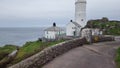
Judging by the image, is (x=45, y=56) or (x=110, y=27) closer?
(x=45, y=56)

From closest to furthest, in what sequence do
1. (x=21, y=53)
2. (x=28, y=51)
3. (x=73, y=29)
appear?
(x=28, y=51)
(x=21, y=53)
(x=73, y=29)

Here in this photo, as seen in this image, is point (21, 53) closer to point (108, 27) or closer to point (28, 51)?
point (28, 51)

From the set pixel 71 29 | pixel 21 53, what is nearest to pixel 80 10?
pixel 71 29

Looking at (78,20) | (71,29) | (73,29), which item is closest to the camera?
(78,20)

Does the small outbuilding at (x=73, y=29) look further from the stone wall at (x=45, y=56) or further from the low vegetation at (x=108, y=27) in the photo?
the stone wall at (x=45, y=56)

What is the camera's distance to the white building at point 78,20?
6153 cm

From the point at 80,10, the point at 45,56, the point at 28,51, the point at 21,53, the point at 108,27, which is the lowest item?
the point at 21,53

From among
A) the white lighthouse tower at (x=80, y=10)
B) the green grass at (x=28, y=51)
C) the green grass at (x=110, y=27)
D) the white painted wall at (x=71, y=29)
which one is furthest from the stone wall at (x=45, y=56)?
the white painted wall at (x=71, y=29)

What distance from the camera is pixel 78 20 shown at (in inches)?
2491

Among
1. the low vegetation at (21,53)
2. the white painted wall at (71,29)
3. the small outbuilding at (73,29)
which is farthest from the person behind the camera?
the white painted wall at (71,29)

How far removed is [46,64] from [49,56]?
1399mm

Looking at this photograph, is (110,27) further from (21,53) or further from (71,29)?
(21,53)

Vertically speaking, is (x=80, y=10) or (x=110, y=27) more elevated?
(x=80, y=10)

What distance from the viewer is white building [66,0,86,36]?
61.5 m
